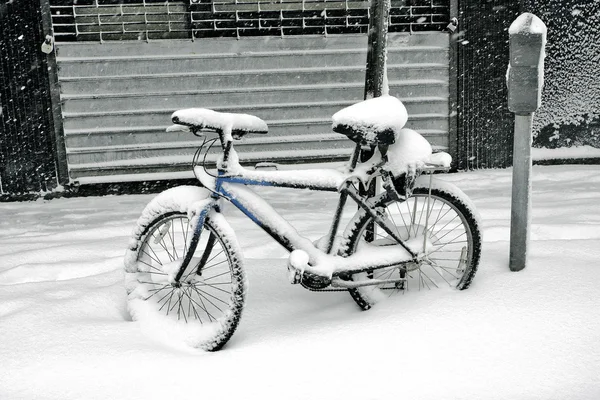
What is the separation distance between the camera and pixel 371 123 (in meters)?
3.22

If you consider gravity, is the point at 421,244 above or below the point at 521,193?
below

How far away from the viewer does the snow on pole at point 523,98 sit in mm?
3451

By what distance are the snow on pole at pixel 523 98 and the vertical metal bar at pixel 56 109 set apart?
5148mm

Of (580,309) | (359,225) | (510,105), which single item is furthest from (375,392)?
(510,105)

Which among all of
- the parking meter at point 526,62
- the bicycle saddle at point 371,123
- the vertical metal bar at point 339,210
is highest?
the parking meter at point 526,62

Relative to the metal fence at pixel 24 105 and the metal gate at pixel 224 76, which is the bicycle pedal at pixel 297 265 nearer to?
the metal gate at pixel 224 76

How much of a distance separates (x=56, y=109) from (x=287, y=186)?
4.49 meters

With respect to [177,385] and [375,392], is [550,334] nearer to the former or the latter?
[375,392]

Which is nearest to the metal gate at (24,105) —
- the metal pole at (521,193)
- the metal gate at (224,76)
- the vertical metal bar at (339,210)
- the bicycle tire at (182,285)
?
the metal gate at (224,76)

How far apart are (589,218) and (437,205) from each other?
1.38 metres

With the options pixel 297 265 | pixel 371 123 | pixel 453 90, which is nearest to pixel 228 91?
pixel 453 90

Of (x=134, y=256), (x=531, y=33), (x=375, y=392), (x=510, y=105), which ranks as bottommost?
(x=375, y=392)

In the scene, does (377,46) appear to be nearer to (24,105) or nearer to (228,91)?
(228,91)

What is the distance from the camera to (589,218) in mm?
5098
